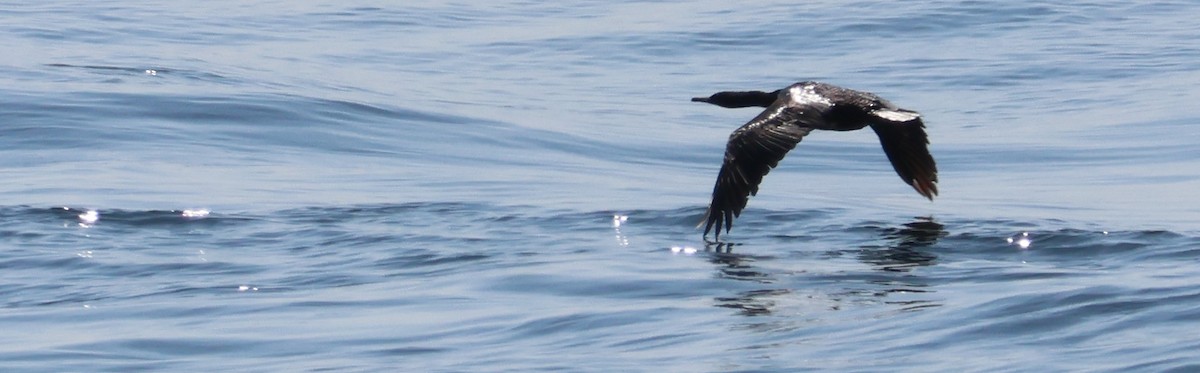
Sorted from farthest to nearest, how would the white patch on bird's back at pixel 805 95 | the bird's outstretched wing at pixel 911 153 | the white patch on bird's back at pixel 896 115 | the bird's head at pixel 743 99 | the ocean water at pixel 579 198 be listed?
the bird's head at pixel 743 99 → the bird's outstretched wing at pixel 911 153 → the white patch on bird's back at pixel 805 95 → the white patch on bird's back at pixel 896 115 → the ocean water at pixel 579 198

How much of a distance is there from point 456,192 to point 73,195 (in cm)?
221

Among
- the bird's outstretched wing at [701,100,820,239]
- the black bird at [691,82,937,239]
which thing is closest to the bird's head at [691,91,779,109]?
the black bird at [691,82,937,239]

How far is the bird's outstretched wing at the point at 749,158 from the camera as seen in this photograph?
31.7 ft

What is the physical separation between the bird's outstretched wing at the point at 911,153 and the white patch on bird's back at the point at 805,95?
46cm

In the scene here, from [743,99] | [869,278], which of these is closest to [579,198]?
[743,99]

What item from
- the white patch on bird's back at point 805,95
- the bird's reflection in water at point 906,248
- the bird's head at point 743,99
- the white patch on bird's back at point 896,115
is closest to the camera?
the bird's reflection in water at point 906,248

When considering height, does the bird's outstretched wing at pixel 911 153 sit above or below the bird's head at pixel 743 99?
below

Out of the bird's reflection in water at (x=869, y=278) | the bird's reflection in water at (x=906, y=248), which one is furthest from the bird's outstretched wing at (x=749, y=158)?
the bird's reflection in water at (x=906, y=248)

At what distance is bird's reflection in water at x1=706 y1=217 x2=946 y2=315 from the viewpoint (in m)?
7.76

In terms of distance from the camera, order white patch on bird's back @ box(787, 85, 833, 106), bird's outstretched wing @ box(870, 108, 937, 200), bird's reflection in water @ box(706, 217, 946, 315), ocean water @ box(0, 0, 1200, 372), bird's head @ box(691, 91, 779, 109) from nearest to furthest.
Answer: ocean water @ box(0, 0, 1200, 372) → bird's reflection in water @ box(706, 217, 946, 315) → white patch on bird's back @ box(787, 85, 833, 106) → bird's outstretched wing @ box(870, 108, 937, 200) → bird's head @ box(691, 91, 779, 109)

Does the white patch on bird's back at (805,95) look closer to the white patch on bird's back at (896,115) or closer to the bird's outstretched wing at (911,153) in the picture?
the white patch on bird's back at (896,115)

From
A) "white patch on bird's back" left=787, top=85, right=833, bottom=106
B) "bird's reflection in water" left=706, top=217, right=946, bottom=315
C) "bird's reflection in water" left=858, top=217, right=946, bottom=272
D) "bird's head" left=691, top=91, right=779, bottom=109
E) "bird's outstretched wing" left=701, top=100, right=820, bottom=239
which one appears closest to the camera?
"bird's reflection in water" left=706, top=217, right=946, bottom=315

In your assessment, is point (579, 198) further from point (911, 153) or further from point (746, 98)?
point (911, 153)

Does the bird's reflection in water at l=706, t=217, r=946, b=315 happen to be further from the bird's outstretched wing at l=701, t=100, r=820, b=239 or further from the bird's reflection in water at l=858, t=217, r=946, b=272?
the bird's outstretched wing at l=701, t=100, r=820, b=239
